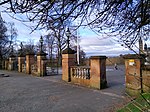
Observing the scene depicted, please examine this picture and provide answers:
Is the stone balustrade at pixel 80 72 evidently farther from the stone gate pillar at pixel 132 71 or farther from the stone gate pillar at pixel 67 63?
the stone gate pillar at pixel 132 71

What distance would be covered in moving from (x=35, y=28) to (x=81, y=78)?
10.0m

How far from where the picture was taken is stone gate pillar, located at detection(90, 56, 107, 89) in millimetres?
12920

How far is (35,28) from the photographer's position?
5.02 metres

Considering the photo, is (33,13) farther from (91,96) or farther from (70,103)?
(91,96)

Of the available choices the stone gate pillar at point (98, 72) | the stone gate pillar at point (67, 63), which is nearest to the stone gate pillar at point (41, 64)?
the stone gate pillar at point (67, 63)

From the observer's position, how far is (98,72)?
512 inches

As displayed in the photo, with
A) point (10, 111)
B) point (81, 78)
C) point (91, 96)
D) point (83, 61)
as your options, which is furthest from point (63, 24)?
point (83, 61)

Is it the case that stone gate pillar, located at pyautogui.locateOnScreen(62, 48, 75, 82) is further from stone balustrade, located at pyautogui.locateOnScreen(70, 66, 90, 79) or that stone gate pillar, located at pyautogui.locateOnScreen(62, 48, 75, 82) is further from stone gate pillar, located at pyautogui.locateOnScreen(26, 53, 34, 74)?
stone gate pillar, located at pyautogui.locateOnScreen(26, 53, 34, 74)

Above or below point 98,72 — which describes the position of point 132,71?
above

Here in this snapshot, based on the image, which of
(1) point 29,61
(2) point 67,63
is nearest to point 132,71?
(2) point 67,63

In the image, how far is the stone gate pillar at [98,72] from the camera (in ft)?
42.4

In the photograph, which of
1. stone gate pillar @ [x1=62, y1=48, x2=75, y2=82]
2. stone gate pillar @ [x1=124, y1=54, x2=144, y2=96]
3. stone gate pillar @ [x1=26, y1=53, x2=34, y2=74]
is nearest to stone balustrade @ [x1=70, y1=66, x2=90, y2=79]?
stone gate pillar @ [x1=62, y1=48, x2=75, y2=82]

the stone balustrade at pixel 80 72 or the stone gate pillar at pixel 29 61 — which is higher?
the stone gate pillar at pixel 29 61

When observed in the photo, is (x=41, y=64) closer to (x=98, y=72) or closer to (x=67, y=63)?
(x=67, y=63)
